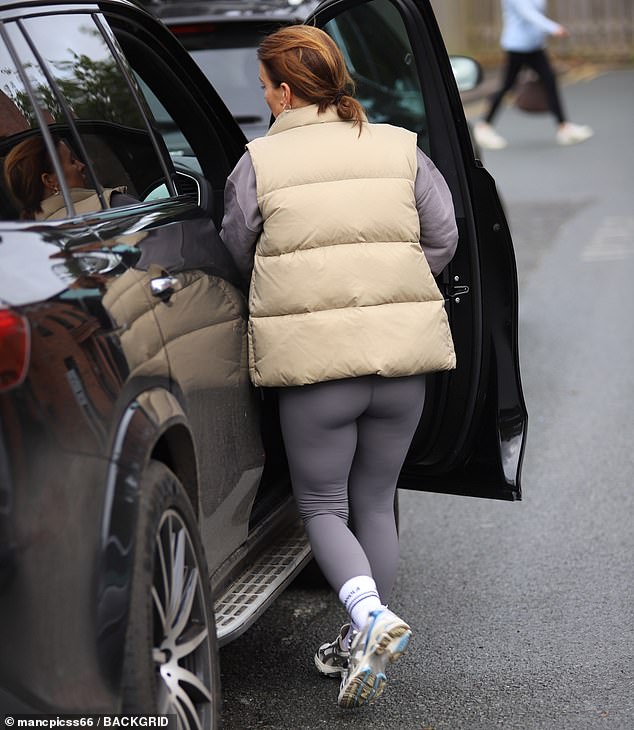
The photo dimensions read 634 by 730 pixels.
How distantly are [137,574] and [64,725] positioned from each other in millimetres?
332

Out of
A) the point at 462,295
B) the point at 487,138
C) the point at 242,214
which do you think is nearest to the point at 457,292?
the point at 462,295

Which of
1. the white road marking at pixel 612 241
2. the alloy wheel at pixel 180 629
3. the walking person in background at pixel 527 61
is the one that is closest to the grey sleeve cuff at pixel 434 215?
the alloy wheel at pixel 180 629

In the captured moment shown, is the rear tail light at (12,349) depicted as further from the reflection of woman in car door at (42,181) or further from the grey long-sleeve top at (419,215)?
the grey long-sleeve top at (419,215)

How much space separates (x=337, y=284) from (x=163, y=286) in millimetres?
538

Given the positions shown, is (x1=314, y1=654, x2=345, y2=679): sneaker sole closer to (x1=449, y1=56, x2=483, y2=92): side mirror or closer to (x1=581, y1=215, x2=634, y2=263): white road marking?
(x1=449, y1=56, x2=483, y2=92): side mirror

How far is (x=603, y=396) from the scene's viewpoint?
22.4 ft

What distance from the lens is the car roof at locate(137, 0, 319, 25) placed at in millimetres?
6875

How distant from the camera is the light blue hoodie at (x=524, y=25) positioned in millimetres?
15492

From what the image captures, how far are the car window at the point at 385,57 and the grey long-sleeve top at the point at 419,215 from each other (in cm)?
49

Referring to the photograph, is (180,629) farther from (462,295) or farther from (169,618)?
(462,295)

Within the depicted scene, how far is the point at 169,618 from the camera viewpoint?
111 inches

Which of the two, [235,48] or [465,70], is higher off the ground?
[235,48]

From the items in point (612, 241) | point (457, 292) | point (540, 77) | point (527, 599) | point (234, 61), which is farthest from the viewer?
point (540, 77)

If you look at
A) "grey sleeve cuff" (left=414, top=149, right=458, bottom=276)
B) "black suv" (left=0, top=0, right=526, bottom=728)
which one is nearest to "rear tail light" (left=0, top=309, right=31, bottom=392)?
"black suv" (left=0, top=0, right=526, bottom=728)
